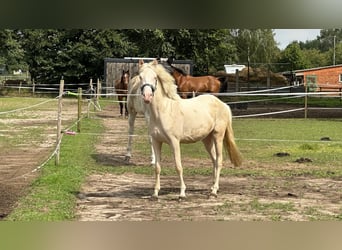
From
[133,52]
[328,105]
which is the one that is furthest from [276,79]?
[133,52]

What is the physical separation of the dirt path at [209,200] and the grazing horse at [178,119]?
24cm

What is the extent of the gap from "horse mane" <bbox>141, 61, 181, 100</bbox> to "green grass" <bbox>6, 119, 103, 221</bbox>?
110 centimetres

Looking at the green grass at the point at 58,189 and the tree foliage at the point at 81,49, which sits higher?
the tree foliage at the point at 81,49

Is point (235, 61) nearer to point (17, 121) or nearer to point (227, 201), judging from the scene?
point (17, 121)

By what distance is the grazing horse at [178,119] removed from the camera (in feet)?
11.8

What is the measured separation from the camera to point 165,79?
11.7 feet

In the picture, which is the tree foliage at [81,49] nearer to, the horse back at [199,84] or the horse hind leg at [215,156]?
the horse back at [199,84]

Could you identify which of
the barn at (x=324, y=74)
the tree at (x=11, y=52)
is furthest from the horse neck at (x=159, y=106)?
the barn at (x=324, y=74)

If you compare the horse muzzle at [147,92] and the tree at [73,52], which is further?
the tree at [73,52]

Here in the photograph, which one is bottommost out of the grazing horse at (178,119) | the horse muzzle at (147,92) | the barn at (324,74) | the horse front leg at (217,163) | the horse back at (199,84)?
the horse front leg at (217,163)

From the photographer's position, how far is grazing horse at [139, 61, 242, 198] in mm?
3590

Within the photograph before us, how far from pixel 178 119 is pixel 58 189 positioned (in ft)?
3.83

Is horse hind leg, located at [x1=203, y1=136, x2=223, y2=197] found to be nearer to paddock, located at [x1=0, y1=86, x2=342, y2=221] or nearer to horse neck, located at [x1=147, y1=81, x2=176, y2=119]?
paddock, located at [x1=0, y1=86, x2=342, y2=221]

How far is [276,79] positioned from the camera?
1764 cm
